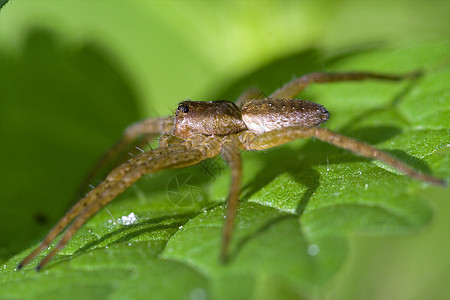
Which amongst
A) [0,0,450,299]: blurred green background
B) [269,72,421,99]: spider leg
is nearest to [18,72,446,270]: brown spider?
[269,72,421,99]: spider leg

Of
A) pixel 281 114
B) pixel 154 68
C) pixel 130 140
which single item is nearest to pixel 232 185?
pixel 281 114

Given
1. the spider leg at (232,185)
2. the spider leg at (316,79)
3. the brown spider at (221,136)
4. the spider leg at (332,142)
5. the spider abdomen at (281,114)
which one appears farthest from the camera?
the spider leg at (316,79)

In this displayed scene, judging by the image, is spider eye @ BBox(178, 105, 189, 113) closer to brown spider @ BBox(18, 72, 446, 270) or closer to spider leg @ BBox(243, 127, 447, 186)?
brown spider @ BBox(18, 72, 446, 270)

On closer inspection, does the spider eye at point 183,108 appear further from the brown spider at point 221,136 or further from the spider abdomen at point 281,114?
the spider abdomen at point 281,114

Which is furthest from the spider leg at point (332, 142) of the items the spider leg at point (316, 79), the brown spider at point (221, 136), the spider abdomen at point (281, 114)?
the spider leg at point (316, 79)

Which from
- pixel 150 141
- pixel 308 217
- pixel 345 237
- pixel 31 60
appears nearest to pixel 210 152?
pixel 150 141
